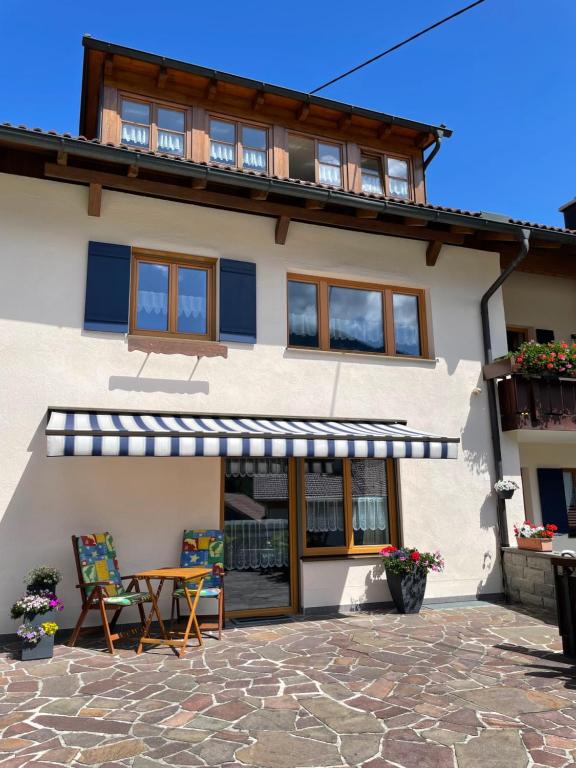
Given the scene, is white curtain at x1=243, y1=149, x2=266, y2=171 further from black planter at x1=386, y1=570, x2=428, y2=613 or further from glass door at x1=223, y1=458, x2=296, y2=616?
black planter at x1=386, y1=570, x2=428, y2=613

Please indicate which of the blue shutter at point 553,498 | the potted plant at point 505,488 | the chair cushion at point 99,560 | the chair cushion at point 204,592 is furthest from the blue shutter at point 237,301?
the blue shutter at point 553,498

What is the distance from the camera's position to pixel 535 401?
36.0ft

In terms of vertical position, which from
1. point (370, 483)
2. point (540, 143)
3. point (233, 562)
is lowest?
point (233, 562)

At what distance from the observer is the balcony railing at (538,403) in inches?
430

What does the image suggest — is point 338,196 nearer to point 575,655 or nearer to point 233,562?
point 233,562

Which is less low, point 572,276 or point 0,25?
point 0,25

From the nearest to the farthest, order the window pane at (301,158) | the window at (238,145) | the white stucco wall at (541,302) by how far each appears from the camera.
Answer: the window at (238,145)
the window pane at (301,158)
the white stucco wall at (541,302)

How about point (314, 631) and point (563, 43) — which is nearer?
point (314, 631)

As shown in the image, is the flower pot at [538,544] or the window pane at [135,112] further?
the window pane at [135,112]

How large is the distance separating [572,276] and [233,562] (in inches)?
428

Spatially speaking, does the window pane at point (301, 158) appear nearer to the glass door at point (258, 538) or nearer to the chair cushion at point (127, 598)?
the glass door at point (258, 538)

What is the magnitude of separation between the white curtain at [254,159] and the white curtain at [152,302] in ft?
12.8

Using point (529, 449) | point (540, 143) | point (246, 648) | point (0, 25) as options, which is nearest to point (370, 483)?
point (246, 648)

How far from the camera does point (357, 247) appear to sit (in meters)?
11.2
